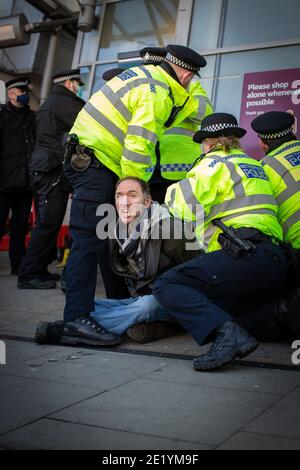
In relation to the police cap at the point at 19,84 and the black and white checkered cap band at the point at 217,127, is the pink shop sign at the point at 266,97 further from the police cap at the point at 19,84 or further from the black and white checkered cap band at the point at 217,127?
the black and white checkered cap band at the point at 217,127

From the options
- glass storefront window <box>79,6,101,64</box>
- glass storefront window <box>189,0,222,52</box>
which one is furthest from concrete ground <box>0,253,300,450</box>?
glass storefront window <box>79,6,101,64</box>

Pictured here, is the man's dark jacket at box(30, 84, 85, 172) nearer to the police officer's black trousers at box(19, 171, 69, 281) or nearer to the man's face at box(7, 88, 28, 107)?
the police officer's black trousers at box(19, 171, 69, 281)

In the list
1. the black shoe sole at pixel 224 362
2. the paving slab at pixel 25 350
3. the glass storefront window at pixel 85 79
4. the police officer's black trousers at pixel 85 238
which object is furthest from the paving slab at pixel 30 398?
the glass storefront window at pixel 85 79

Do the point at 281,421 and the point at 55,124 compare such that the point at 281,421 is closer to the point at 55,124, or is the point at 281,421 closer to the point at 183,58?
the point at 183,58

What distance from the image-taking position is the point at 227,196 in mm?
3705

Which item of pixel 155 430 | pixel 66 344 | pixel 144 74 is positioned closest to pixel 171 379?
pixel 155 430

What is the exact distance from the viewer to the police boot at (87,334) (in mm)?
3961

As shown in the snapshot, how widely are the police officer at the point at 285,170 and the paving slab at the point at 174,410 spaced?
53.8 inches

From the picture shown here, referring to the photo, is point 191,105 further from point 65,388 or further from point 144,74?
point 65,388

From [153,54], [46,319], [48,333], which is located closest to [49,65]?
[153,54]

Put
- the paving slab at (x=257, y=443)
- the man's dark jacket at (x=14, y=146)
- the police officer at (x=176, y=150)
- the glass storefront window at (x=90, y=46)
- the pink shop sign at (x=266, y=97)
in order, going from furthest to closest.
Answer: the glass storefront window at (x=90, y=46)
the man's dark jacket at (x=14, y=146)
the pink shop sign at (x=266, y=97)
the police officer at (x=176, y=150)
the paving slab at (x=257, y=443)

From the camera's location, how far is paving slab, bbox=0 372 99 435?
259cm

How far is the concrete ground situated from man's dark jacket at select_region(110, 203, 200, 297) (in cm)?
44

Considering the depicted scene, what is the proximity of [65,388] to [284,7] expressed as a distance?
16.6 ft
